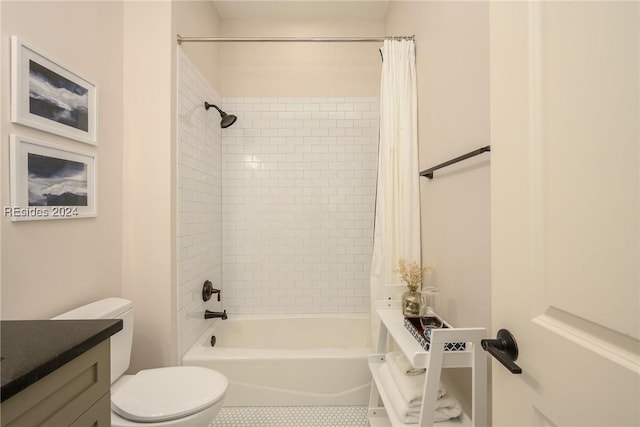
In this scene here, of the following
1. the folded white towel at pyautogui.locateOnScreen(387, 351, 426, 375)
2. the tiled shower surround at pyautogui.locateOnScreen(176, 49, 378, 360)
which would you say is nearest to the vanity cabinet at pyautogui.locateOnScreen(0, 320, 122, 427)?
the folded white towel at pyautogui.locateOnScreen(387, 351, 426, 375)

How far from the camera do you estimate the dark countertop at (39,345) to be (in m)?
0.57

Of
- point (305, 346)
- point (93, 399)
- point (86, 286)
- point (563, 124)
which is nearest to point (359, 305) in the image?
point (305, 346)

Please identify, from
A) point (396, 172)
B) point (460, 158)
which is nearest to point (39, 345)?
point (460, 158)

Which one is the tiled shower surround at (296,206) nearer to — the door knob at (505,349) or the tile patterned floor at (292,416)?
the tile patterned floor at (292,416)

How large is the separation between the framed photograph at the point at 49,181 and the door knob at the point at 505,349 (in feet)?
5.16

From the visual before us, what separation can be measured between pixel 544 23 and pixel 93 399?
1.23 meters

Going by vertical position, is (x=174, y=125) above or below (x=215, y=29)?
below

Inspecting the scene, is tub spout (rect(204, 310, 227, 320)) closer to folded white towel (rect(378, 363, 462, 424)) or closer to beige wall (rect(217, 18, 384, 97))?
folded white towel (rect(378, 363, 462, 424))

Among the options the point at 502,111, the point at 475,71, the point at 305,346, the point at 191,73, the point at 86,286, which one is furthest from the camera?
the point at 305,346

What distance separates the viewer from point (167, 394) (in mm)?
1398

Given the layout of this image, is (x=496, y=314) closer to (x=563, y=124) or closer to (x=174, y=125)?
(x=563, y=124)

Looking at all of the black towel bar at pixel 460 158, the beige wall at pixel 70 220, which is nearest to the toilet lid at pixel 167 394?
the beige wall at pixel 70 220

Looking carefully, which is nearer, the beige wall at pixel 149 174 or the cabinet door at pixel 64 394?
the cabinet door at pixel 64 394

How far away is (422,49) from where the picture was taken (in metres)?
1.81
